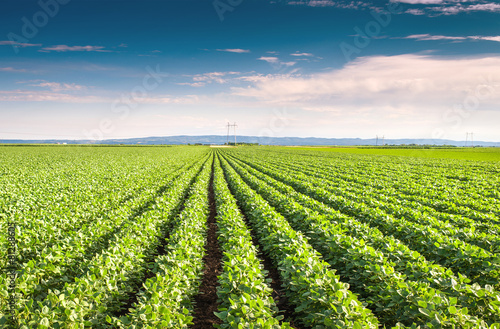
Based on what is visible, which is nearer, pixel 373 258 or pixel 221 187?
pixel 373 258

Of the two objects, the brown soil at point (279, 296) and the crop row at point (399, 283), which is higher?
the crop row at point (399, 283)

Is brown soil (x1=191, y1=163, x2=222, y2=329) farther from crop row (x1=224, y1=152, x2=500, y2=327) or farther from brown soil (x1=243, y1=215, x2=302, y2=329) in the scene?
crop row (x1=224, y1=152, x2=500, y2=327)

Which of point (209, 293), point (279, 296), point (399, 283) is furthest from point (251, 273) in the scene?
point (399, 283)

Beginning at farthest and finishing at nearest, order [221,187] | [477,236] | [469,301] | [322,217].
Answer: [221,187]
[322,217]
[477,236]
[469,301]

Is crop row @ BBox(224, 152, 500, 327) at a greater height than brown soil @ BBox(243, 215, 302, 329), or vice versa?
crop row @ BBox(224, 152, 500, 327)

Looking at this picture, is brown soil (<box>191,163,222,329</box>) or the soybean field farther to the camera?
brown soil (<box>191,163,222,329</box>)

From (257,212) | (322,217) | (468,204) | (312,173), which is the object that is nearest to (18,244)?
(257,212)

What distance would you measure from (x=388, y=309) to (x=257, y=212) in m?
5.92

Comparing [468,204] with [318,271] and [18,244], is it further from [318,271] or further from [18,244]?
[18,244]

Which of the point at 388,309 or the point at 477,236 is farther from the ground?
the point at 477,236

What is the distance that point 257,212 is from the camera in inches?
404

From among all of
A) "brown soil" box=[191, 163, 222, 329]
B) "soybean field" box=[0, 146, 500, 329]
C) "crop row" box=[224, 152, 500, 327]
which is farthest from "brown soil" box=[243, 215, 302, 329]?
"crop row" box=[224, 152, 500, 327]

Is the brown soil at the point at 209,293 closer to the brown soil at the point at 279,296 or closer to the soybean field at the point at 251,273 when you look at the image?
the soybean field at the point at 251,273

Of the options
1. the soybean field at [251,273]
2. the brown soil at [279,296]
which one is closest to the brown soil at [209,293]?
the soybean field at [251,273]
